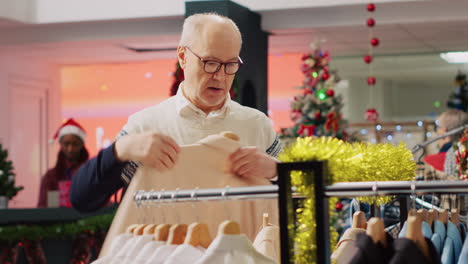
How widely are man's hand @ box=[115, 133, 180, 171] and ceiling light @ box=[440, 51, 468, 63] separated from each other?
29.9 feet

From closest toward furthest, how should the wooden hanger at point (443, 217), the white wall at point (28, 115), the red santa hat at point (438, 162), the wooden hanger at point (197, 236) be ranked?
the wooden hanger at point (197, 236)
the wooden hanger at point (443, 217)
the red santa hat at point (438, 162)
the white wall at point (28, 115)

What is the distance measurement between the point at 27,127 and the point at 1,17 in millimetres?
2757

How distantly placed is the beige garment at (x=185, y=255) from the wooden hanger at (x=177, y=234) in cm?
A: 10

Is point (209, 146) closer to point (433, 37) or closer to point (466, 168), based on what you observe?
point (466, 168)

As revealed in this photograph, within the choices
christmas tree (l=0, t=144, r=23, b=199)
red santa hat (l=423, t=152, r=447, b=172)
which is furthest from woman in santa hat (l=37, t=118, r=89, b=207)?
red santa hat (l=423, t=152, r=447, b=172)

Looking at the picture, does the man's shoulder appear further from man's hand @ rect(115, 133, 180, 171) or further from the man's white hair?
man's hand @ rect(115, 133, 180, 171)

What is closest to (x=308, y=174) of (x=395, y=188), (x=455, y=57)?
(x=395, y=188)

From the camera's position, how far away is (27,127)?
412 inches

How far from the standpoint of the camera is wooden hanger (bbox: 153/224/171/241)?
1859 mm

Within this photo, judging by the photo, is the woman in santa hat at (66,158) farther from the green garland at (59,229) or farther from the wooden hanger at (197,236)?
the wooden hanger at (197,236)

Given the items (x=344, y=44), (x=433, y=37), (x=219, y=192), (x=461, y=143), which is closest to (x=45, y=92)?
(x=344, y=44)

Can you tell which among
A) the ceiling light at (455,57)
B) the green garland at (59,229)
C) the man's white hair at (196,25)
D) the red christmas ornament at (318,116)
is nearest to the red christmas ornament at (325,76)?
the red christmas ornament at (318,116)

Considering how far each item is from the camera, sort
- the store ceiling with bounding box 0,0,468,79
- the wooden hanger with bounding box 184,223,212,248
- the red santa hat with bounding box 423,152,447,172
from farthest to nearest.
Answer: the store ceiling with bounding box 0,0,468,79 < the red santa hat with bounding box 423,152,447,172 < the wooden hanger with bounding box 184,223,212,248

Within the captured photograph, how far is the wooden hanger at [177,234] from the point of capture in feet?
5.93
